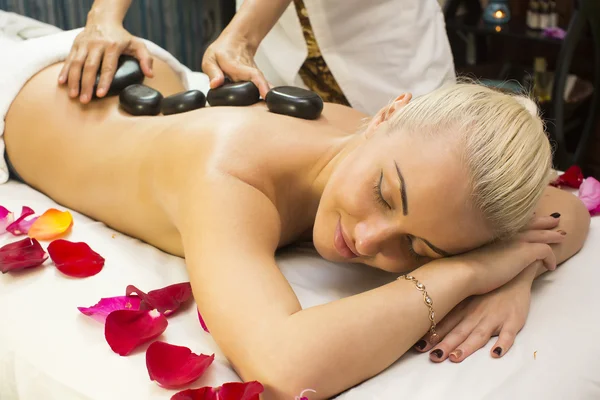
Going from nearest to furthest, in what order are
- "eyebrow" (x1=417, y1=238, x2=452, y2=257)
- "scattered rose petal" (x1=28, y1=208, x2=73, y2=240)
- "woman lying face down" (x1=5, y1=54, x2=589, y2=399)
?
"woman lying face down" (x1=5, y1=54, x2=589, y2=399), "eyebrow" (x1=417, y1=238, x2=452, y2=257), "scattered rose petal" (x1=28, y1=208, x2=73, y2=240)

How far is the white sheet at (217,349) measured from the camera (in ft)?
3.13

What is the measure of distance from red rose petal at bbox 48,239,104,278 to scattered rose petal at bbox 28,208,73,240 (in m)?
0.09

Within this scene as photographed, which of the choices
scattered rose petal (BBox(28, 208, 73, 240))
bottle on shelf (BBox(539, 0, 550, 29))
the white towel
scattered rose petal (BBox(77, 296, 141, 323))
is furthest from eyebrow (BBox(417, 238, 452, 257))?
bottle on shelf (BBox(539, 0, 550, 29))

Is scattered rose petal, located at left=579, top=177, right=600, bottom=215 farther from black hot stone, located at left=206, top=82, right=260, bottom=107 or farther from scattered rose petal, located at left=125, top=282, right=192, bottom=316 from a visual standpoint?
scattered rose petal, located at left=125, top=282, right=192, bottom=316

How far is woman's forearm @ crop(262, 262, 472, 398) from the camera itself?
3.02 ft

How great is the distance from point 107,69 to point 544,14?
7.20ft

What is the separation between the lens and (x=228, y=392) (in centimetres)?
87

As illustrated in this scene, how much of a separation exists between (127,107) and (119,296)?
49 cm

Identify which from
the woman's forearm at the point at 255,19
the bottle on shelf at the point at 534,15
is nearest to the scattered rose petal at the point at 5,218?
the woman's forearm at the point at 255,19

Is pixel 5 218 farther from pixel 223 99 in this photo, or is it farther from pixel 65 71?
pixel 223 99

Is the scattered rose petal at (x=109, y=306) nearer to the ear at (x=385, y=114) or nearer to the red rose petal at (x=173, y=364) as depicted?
the red rose petal at (x=173, y=364)

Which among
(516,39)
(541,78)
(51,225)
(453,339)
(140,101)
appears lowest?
(541,78)

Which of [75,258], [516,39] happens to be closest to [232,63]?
[75,258]

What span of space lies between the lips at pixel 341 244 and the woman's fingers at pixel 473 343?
226mm
